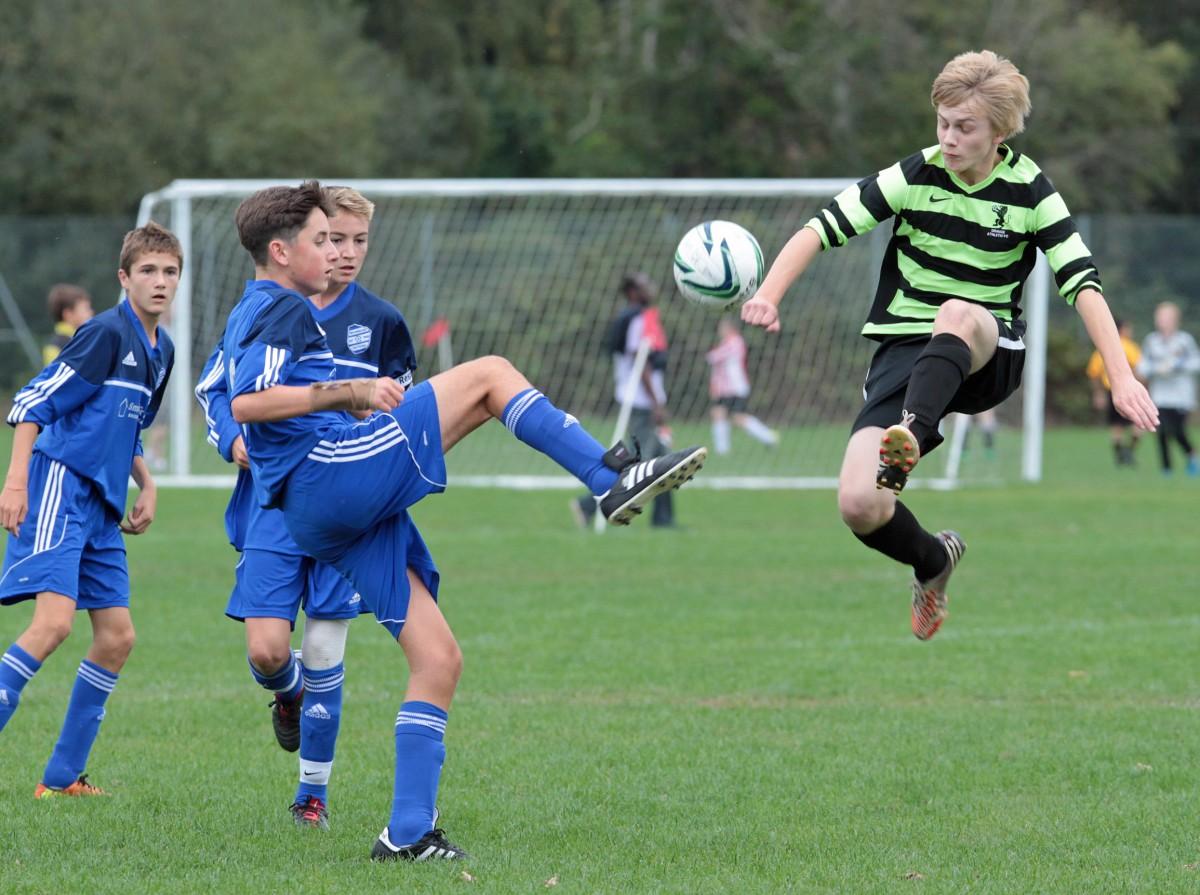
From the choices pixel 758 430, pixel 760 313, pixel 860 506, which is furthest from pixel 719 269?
pixel 758 430

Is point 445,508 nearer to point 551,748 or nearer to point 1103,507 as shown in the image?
point 1103,507

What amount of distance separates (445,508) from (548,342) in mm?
5544

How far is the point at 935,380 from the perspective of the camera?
5.34 metres

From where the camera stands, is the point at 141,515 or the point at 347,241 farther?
the point at 141,515

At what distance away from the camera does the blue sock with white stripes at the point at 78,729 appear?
574 centimetres

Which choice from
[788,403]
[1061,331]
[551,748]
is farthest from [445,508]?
[1061,331]

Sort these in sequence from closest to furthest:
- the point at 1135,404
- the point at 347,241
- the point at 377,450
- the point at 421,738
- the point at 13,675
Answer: the point at 377,450, the point at 421,738, the point at 1135,404, the point at 13,675, the point at 347,241

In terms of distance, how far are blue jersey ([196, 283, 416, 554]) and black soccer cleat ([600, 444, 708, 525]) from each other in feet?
4.30

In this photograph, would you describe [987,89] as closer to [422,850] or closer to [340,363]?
[340,363]

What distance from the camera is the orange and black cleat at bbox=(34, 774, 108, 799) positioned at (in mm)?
5699

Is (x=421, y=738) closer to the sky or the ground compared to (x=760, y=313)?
closer to the ground

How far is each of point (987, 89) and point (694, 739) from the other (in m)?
2.82

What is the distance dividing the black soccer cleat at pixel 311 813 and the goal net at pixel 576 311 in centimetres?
1316

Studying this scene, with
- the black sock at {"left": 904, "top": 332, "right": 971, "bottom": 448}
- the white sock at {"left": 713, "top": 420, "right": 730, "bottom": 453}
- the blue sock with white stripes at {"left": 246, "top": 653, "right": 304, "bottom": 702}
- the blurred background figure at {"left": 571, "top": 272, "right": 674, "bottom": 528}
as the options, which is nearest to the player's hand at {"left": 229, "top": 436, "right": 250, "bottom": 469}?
the blue sock with white stripes at {"left": 246, "top": 653, "right": 304, "bottom": 702}
